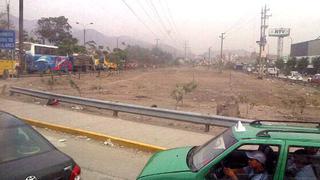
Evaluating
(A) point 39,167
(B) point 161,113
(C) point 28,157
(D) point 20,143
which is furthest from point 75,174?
(B) point 161,113

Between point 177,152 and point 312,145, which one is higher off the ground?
point 312,145

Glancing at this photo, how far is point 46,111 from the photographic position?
47.0ft

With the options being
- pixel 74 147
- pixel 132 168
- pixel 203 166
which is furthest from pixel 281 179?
pixel 74 147

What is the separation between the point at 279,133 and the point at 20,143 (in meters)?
2.96

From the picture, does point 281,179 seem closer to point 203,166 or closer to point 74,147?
point 203,166

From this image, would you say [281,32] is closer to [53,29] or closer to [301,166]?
[53,29]

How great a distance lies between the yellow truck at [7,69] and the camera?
3534 cm

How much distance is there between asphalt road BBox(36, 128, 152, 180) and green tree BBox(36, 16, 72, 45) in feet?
280

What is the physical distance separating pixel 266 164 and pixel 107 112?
37.1 feet

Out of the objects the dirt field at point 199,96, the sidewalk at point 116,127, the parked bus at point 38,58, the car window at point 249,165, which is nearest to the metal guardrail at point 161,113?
the sidewalk at point 116,127

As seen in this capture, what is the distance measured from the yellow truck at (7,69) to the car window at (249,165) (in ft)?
110

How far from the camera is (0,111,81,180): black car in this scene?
4.10 metres

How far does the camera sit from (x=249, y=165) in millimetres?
4605

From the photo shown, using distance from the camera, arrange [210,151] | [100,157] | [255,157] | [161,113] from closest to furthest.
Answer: [255,157], [210,151], [100,157], [161,113]
